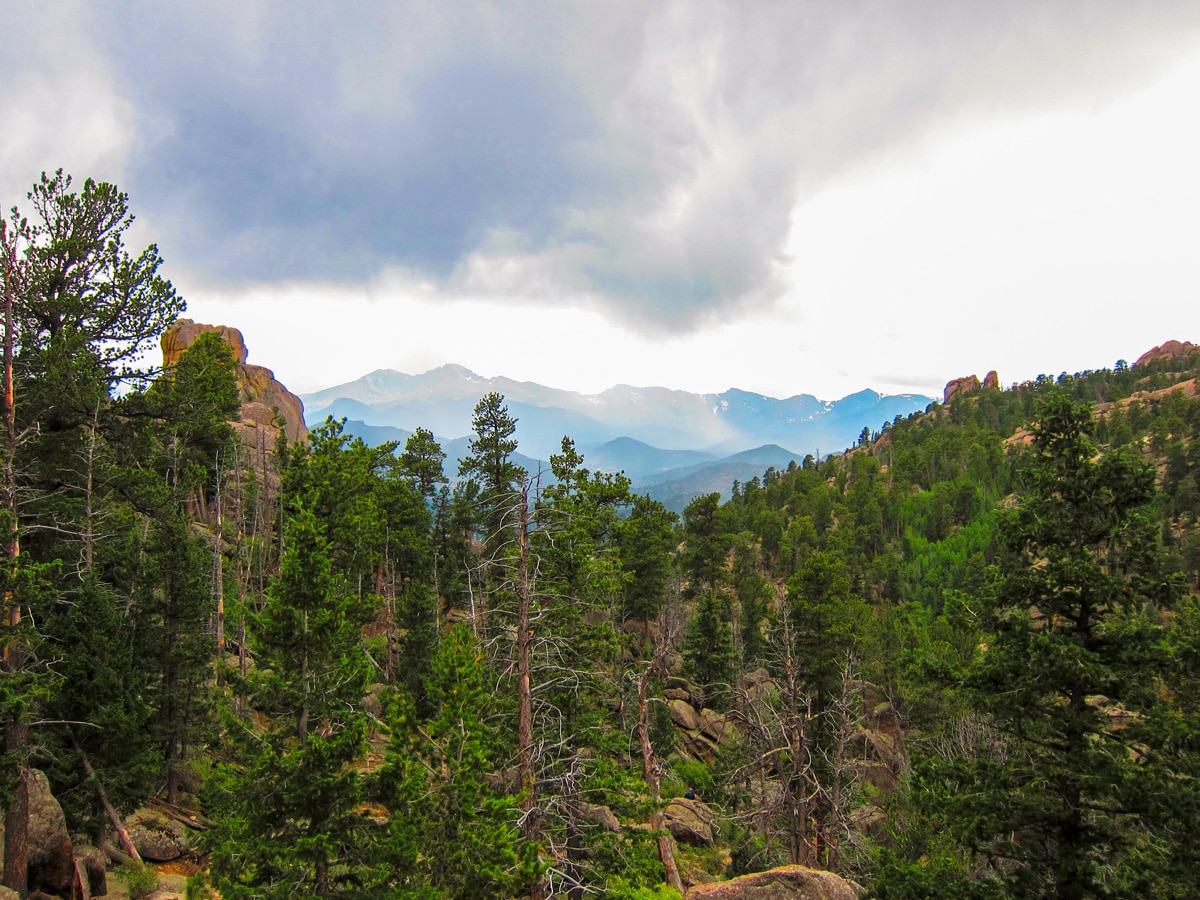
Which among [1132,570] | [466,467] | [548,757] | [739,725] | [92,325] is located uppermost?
[92,325]

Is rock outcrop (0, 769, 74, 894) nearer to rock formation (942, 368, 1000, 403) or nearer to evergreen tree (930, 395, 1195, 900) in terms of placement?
evergreen tree (930, 395, 1195, 900)

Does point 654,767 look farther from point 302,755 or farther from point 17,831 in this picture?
point 17,831

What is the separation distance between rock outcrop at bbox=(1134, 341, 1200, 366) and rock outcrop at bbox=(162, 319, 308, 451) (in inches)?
6845

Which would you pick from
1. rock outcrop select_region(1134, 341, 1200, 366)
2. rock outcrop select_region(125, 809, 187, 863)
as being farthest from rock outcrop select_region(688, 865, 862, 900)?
rock outcrop select_region(1134, 341, 1200, 366)

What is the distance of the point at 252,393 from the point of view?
6112cm

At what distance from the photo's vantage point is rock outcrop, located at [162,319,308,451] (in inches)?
1982

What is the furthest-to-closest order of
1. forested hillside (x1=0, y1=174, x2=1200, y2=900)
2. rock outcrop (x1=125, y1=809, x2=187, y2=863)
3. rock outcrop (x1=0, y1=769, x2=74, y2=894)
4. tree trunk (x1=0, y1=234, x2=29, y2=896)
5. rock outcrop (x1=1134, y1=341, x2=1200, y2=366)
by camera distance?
rock outcrop (x1=1134, y1=341, x2=1200, y2=366)
rock outcrop (x1=125, y1=809, x2=187, y2=863)
rock outcrop (x1=0, y1=769, x2=74, y2=894)
tree trunk (x1=0, y1=234, x2=29, y2=896)
forested hillside (x1=0, y1=174, x2=1200, y2=900)

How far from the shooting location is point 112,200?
1662cm

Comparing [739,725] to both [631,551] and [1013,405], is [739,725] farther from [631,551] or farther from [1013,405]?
[1013,405]

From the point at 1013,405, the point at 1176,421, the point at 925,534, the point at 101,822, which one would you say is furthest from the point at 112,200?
the point at 1013,405

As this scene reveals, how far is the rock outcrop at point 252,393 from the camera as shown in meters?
50.3

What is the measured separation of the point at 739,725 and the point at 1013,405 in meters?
122

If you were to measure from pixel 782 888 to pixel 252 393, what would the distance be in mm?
67031

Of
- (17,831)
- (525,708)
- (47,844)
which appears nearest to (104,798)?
(47,844)
